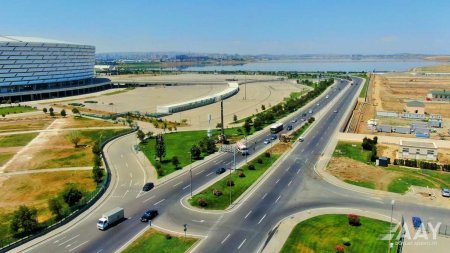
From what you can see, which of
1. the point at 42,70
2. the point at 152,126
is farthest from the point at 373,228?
the point at 42,70

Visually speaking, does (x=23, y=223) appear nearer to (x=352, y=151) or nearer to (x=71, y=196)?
(x=71, y=196)

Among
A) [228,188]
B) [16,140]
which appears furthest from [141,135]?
[228,188]

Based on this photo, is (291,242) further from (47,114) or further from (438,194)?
(47,114)

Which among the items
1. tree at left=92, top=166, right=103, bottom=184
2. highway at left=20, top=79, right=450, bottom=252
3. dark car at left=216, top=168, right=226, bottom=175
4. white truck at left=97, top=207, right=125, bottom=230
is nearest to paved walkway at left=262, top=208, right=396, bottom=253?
highway at left=20, top=79, right=450, bottom=252

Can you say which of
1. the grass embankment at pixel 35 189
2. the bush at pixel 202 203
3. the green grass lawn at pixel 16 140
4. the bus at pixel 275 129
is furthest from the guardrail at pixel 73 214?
the bus at pixel 275 129

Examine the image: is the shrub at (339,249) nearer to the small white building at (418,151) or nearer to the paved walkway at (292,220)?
the paved walkway at (292,220)

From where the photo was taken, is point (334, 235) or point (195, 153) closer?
point (334, 235)

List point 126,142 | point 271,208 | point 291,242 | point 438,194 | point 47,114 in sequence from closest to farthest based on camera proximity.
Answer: point 291,242
point 271,208
point 438,194
point 126,142
point 47,114
